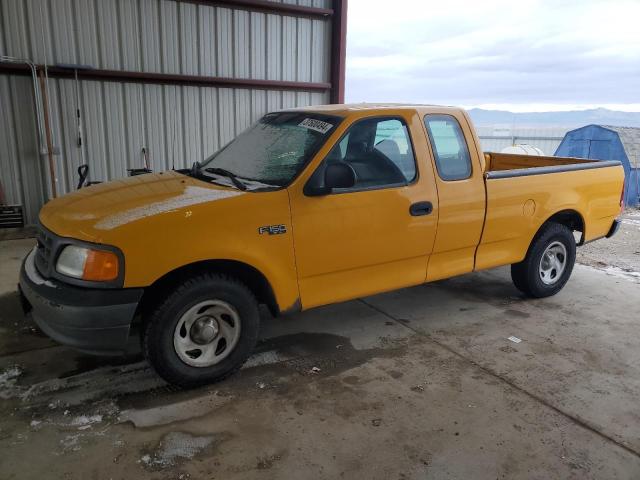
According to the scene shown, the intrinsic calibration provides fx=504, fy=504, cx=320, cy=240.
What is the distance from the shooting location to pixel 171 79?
8430 mm

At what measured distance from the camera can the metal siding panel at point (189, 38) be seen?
8.38 meters

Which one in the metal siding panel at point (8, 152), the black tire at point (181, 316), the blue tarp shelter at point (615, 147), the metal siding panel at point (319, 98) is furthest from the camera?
the blue tarp shelter at point (615, 147)

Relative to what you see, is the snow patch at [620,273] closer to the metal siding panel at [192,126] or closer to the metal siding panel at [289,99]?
the metal siding panel at [289,99]

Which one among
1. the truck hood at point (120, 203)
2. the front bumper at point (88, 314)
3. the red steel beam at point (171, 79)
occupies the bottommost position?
the front bumper at point (88, 314)

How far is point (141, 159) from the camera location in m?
8.56

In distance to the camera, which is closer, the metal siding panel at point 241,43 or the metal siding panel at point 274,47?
the metal siding panel at point 241,43

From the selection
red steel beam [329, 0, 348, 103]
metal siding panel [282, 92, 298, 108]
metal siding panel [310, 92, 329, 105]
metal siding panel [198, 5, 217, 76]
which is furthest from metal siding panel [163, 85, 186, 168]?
red steel beam [329, 0, 348, 103]

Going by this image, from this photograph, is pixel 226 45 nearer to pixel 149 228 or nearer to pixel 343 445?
pixel 149 228

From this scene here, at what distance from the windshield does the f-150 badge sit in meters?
0.32

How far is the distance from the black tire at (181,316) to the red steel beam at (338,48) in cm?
728

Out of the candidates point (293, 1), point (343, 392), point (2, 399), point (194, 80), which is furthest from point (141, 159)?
point (343, 392)

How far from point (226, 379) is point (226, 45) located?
275 inches

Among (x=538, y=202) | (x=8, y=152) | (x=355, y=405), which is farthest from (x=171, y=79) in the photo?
(x=355, y=405)

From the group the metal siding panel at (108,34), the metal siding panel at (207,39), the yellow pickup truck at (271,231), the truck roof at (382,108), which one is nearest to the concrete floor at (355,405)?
the yellow pickup truck at (271,231)
